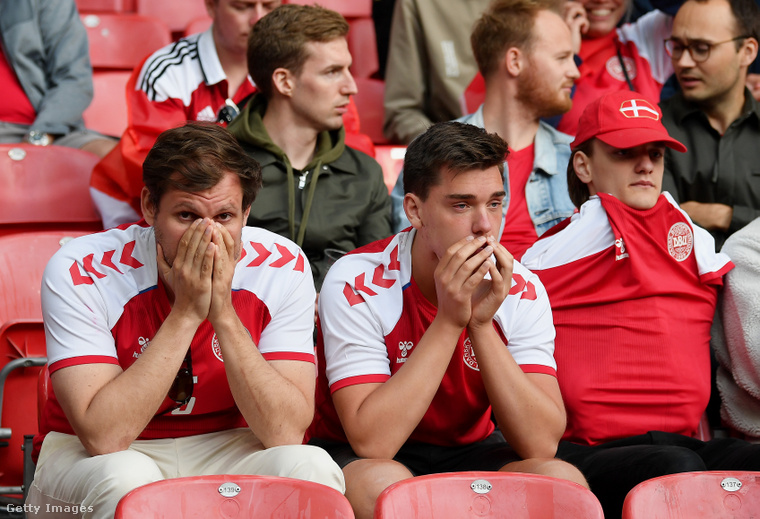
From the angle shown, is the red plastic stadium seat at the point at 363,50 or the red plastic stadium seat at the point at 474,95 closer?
the red plastic stadium seat at the point at 474,95

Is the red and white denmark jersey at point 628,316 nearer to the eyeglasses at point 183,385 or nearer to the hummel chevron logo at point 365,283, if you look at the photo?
the hummel chevron logo at point 365,283

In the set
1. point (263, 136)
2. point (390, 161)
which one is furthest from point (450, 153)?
point (390, 161)

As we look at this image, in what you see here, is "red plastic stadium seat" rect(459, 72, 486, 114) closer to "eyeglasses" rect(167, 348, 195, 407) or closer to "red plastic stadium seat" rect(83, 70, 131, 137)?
"red plastic stadium seat" rect(83, 70, 131, 137)

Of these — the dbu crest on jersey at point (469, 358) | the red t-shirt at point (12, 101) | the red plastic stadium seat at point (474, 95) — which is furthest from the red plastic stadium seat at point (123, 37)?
the dbu crest on jersey at point (469, 358)

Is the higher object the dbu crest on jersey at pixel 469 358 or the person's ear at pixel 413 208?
the person's ear at pixel 413 208

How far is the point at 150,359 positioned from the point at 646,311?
1514mm

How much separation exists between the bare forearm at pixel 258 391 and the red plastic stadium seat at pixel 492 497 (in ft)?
1.70

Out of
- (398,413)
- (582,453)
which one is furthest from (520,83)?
(398,413)

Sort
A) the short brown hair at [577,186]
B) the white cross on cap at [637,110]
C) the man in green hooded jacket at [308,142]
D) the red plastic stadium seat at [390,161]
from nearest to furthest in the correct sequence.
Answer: the white cross on cap at [637,110]
the short brown hair at [577,186]
the man in green hooded jacket at [308,142]
the red plastic stadium seat at [390,161]

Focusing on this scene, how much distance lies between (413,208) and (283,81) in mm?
1260

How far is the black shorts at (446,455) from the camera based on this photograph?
2.48 m

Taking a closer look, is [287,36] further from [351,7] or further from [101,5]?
[101,5]

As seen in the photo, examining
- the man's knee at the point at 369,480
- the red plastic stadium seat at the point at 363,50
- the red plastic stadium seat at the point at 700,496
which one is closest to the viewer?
the red plastic stadium seat at the point at 700,496

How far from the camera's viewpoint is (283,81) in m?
3.68
